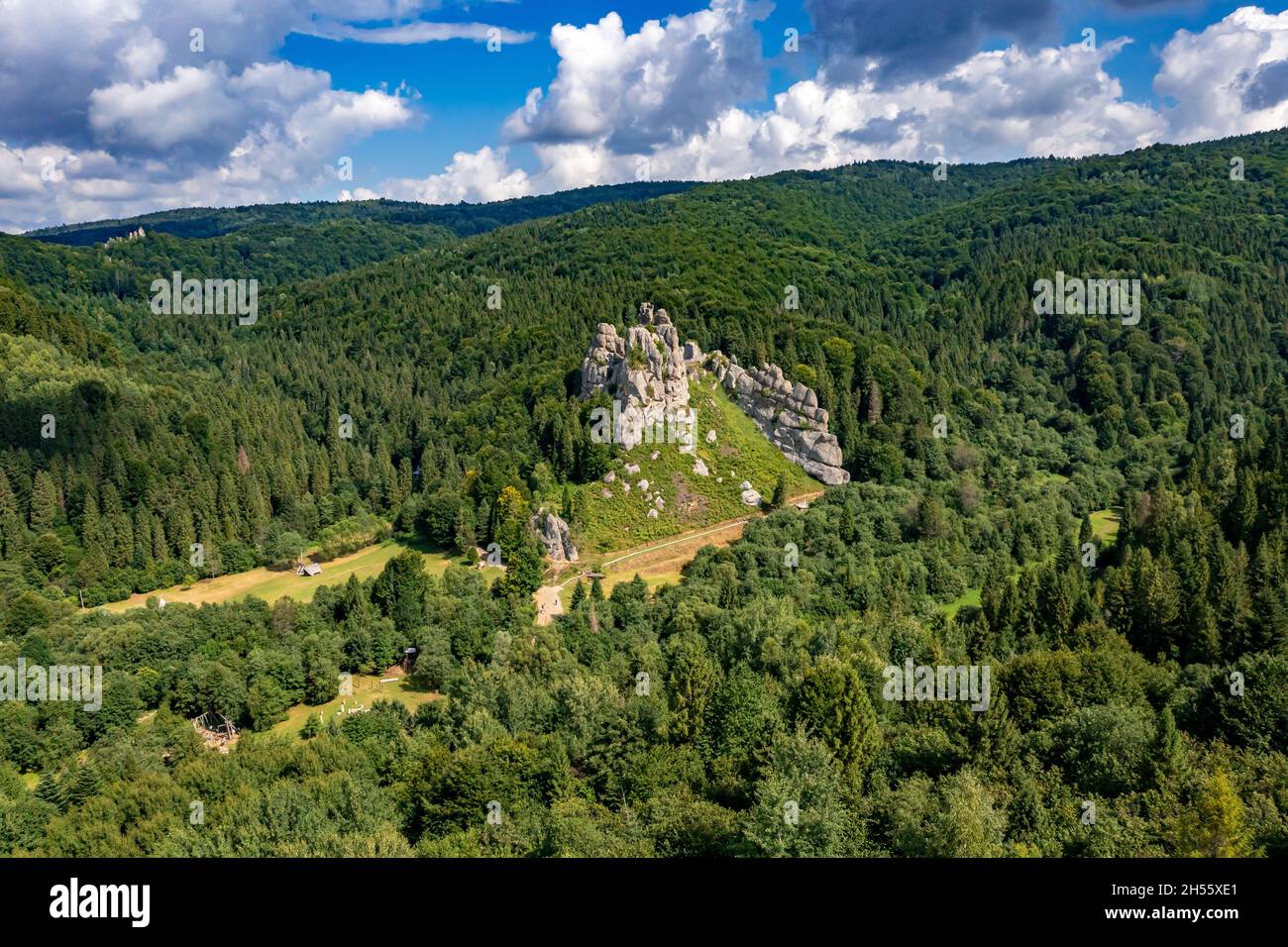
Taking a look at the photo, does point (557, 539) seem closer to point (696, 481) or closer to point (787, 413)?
point (696, 481)

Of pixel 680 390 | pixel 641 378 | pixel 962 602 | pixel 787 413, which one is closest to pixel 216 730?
pixel 641 378

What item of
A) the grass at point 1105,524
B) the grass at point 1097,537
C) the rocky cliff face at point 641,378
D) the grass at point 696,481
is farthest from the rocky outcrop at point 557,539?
the grass at point 1105,524

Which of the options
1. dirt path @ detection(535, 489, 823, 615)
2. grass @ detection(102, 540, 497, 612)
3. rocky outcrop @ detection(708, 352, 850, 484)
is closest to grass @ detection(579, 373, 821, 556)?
dirt path @ detection(535, 489, 823, 615)

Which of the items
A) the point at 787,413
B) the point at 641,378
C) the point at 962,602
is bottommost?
the point at 962,602

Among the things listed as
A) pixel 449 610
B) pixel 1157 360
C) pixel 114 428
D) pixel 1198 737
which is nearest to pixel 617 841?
pixel 1198 737

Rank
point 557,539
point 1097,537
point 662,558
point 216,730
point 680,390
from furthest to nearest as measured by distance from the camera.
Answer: point 680,390 → point 1097,537 → point 557,539 → point 662,558 → point 216,730

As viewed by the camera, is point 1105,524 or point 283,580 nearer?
point 283,580
